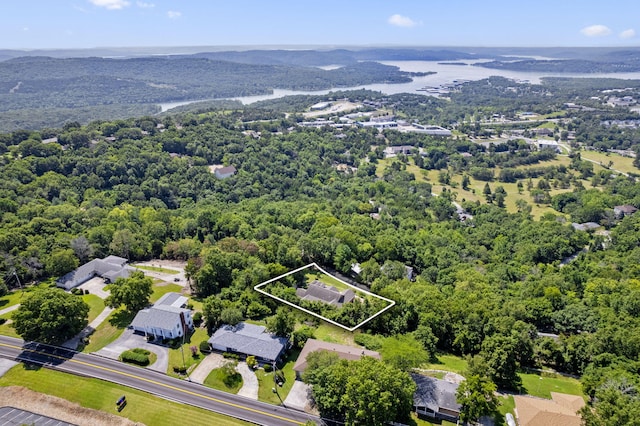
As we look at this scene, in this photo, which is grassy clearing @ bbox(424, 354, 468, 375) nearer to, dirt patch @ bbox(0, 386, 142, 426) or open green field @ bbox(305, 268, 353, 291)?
open green field @ bbox(305, 268, 353, 291)

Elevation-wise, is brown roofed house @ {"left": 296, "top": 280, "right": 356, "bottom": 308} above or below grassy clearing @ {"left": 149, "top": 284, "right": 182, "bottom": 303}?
above

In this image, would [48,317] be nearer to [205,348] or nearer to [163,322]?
[163,322]

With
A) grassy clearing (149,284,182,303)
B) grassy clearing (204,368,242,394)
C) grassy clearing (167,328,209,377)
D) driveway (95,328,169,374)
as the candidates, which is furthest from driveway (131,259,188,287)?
grassy clearing (204,368,242,394)

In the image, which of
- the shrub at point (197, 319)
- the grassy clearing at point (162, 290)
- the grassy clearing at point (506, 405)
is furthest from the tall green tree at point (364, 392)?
the grassy clearing at point (162, 290)

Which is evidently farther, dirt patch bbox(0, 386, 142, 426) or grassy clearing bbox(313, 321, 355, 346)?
grassy clearing bbox(313, 321, 355, 346)

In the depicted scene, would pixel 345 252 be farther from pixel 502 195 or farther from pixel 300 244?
pixel 502 195

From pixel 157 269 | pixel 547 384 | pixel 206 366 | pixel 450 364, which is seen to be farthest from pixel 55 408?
pixel 547 384

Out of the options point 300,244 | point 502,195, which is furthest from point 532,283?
point 502,195

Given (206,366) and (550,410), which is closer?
(550,410)
